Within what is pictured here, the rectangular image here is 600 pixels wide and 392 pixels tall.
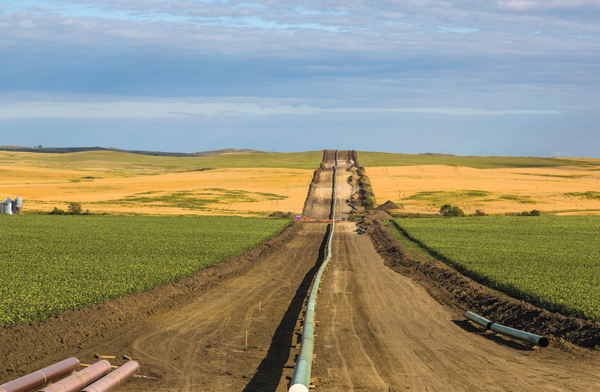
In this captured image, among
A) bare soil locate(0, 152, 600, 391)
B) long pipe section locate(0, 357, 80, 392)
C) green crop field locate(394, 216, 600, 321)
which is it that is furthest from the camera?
green crop field locate(394, 216, 600, 321)

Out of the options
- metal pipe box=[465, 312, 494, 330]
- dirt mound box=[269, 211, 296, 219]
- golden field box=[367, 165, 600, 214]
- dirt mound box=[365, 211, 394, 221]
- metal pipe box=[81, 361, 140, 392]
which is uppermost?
golden field box=[367, 165, 600, 214]

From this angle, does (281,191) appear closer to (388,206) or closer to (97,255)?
(388,206)

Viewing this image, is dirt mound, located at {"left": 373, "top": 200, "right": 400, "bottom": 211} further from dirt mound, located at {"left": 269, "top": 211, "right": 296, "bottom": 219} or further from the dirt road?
the dirt road

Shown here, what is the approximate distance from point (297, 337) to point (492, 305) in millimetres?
10316

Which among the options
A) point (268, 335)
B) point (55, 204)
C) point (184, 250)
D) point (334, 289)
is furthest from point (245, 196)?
point (268, 335)

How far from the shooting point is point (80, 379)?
1168 centimetres

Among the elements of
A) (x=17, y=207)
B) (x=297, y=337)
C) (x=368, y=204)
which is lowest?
(x=17, y=207)

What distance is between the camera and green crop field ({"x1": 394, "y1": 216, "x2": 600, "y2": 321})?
22109mm

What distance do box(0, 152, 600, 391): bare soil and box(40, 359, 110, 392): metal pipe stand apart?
2.94ft

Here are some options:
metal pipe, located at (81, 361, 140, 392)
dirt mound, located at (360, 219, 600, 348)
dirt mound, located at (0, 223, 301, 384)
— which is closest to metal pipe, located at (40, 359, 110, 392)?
metal pipe, located at (81, 361, 140, 392)

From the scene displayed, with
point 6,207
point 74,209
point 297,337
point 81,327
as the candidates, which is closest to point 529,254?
point 297,337

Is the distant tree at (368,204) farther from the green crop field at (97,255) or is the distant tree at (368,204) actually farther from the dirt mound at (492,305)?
the dirt mound at (492,305)

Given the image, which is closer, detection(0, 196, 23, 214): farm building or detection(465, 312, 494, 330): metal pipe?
detection(465, 312, 494, 330): metal pipe

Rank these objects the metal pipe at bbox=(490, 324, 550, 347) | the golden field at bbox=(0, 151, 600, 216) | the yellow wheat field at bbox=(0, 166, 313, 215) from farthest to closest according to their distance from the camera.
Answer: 1. the golden field at bbox=(0, 151, 600, 216)
2. the yellow wheat field at bbox=(0, 166, 313, 215)
3. the metal pipe at bbox=(490, 324, 550, 347)
